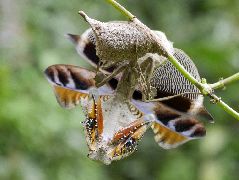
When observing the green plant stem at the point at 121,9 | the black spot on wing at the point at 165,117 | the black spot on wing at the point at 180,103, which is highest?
the green plant stem at the point at 121,9

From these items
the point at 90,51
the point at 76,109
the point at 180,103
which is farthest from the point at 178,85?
the point at 76,109

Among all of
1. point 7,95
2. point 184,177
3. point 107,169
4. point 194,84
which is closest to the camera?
point 194,84

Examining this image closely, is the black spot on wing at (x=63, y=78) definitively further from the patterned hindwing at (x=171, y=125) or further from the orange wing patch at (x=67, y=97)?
the patterned hindwing at (x=171, y=125)

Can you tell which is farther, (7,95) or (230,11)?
(230,11)

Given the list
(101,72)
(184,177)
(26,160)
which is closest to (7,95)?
(26,160)

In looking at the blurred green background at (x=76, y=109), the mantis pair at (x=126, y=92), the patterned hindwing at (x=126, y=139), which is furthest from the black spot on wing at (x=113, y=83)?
the blurred green background at (x=76, y=109)

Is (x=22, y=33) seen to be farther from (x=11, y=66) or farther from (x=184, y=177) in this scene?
(x=184, y=177)

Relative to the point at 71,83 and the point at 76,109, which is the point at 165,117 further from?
the point at 76,109
